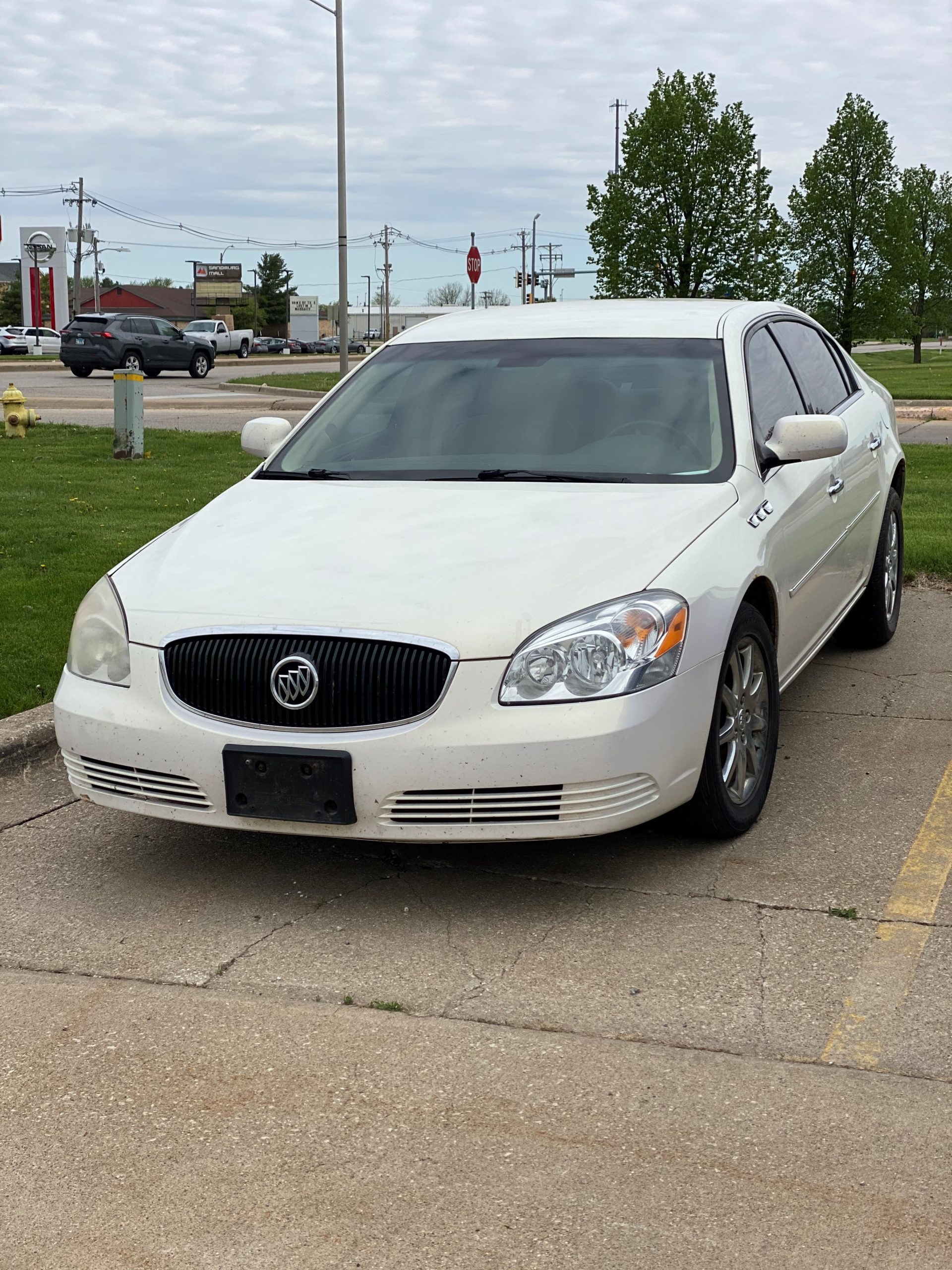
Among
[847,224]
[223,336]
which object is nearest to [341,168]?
[847,224]

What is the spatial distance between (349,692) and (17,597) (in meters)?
4.05

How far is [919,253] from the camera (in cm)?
3506

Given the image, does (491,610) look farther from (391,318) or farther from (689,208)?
(391,318)

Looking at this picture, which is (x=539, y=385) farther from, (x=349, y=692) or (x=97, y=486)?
(x=97, y=486)

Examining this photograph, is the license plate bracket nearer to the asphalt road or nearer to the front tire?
the asphalt road

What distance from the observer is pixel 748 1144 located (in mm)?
2793

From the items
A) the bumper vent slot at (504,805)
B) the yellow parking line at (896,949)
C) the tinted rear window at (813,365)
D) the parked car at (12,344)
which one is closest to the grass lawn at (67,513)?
the bumper vent slot at (504,805)

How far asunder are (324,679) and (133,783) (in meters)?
0.69

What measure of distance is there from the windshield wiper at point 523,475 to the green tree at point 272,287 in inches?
4670

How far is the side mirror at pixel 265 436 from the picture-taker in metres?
5.62

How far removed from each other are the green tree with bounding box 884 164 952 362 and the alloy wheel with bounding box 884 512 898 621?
2651cm

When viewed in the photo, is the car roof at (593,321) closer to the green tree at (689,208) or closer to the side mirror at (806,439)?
the side mirror at (806,439)

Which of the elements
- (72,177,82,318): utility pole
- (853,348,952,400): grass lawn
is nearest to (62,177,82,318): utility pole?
(72,177,82,318): utility pole

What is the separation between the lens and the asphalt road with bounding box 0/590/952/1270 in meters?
2.57
